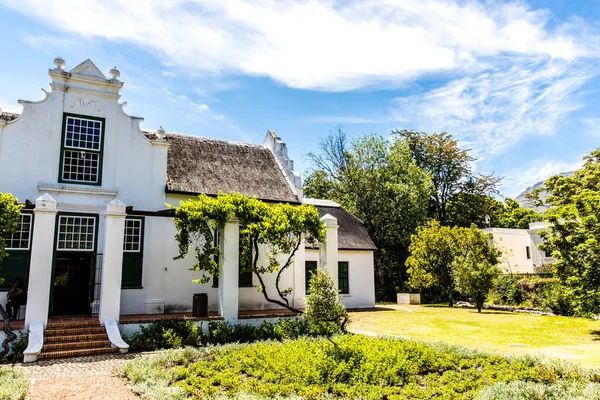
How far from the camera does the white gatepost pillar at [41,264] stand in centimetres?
1179

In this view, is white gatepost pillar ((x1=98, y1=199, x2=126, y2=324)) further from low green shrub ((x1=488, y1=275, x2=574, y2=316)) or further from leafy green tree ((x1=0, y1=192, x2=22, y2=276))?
low green shrub ((x1=488, y1=275, x2=574, y2=316))

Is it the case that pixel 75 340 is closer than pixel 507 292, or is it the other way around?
pixel 75 340

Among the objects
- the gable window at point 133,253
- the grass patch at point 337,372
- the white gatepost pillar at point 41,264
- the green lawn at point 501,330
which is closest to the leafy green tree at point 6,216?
the white gatepost pillar at point 41,264

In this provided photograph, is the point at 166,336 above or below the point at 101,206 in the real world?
below

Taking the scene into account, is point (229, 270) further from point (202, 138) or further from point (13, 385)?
point (202, 138)

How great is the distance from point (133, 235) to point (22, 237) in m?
3.48

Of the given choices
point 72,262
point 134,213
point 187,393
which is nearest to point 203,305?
point 134,213

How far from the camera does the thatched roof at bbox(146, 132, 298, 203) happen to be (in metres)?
17.8

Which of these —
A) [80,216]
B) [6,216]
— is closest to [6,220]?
[6,216]

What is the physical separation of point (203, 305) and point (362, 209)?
837 inches

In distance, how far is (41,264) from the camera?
1198cm

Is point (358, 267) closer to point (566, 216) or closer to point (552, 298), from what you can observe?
point (552, 298)

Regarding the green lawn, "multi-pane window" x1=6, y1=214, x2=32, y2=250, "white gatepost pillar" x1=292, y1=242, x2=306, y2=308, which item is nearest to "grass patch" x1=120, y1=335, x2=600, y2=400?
the green lawn

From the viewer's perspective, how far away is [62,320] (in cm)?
1312
